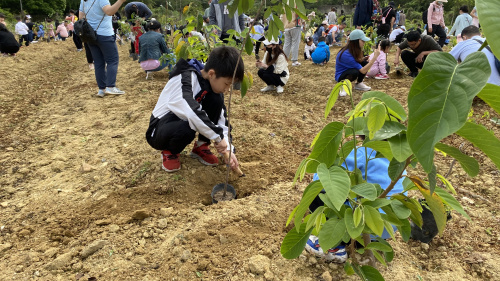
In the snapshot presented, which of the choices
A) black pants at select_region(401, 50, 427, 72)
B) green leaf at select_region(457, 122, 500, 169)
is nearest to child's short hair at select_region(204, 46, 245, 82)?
green leaf at select_region(457, 122, 500, 169)

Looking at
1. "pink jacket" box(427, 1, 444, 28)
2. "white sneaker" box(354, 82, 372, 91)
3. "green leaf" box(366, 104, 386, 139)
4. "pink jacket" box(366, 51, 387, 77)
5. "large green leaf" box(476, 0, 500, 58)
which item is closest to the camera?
"large green leaf" box(476, 0, 500, 58)

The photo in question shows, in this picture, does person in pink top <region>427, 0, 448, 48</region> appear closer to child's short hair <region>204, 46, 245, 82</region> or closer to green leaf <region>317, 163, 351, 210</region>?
child's short hair <region>204, 46, 245, 82</region>

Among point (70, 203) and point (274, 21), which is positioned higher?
point (274, 21)

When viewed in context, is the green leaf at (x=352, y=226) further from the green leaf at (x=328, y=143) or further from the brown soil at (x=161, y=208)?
the brown soil at (x=161, y=208)

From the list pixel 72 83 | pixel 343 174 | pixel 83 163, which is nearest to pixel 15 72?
pixel 72 83

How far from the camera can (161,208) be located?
2.20 metres

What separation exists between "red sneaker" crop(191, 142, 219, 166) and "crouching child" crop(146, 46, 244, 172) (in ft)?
0.79

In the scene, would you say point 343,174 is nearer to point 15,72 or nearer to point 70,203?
point 70,203

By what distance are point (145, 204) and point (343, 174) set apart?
1.73 metres

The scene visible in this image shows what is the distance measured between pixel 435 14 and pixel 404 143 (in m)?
8.12

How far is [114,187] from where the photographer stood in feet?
8.25

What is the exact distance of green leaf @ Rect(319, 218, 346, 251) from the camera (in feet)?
3.43

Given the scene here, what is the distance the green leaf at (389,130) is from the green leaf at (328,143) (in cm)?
12

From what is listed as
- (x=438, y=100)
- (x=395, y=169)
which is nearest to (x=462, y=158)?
(x=395, y=169)
